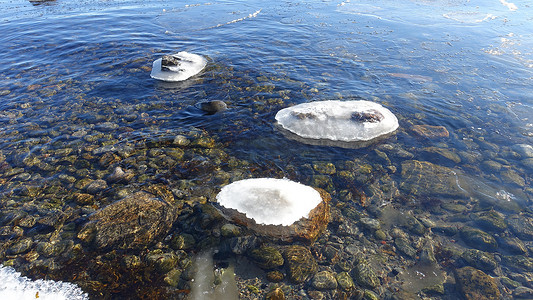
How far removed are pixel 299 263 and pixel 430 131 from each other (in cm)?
719

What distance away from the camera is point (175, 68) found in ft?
39.7

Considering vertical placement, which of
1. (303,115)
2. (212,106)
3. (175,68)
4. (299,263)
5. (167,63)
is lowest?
(299,263)

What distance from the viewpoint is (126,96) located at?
10.4 metres

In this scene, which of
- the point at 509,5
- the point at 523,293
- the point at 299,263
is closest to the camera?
the point at 523,293

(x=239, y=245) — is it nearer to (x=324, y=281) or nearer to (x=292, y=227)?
(x=292, y=227)

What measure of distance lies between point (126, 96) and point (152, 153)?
4164mm

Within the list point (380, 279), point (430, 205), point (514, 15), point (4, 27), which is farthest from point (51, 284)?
point (514, 15)

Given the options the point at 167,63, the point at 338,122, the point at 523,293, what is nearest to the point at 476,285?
the point at 523,293

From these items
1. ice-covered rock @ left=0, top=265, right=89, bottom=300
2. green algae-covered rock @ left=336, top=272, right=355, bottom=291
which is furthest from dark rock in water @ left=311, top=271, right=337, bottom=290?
ice-covered rock @ left=0, top=265, right=89, bottom=300

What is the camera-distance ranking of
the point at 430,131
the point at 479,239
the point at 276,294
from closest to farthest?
1. the point at 276,294
2. the point at 479,239
3. the point at 430,131

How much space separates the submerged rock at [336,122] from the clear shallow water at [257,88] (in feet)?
1.45

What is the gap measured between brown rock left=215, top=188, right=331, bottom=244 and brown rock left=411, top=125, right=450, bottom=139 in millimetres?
5505

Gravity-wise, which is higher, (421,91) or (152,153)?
(421,91)

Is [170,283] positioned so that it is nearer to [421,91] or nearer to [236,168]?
[236,168]
